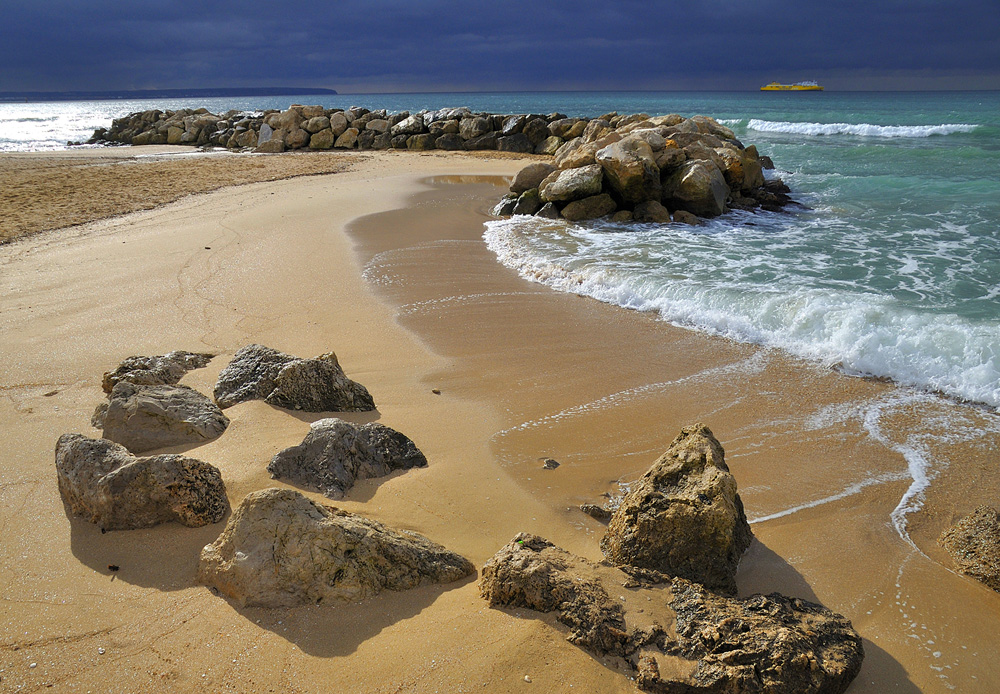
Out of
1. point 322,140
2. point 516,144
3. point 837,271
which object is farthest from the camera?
point 322,140

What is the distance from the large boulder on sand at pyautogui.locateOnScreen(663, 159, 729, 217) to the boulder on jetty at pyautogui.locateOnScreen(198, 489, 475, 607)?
1037 centimetres

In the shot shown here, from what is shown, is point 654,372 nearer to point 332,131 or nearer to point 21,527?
point 21,527

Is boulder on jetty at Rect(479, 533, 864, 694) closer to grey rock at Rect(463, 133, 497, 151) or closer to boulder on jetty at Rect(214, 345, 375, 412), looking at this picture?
boulder on jetty at Rect(214, 345, 375, 412)

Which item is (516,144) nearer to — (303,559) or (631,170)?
(631,170)

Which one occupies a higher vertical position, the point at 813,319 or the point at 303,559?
the point at 813,319

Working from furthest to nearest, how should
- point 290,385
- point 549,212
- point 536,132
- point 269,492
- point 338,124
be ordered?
point 338,124
point 536,132
point 549,212
point 290,385
point 269,492

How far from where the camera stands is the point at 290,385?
4.16 m

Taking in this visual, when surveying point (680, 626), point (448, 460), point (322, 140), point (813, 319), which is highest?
point (322, 140)

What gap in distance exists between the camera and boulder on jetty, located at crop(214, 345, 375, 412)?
4.16 m

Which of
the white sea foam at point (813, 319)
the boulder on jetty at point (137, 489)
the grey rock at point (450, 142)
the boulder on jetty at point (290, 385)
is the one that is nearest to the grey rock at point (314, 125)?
the grey rock at point (450, 142)

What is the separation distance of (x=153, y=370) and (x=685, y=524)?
12.3ft

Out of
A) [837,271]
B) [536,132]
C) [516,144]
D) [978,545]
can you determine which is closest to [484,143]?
[516,144]

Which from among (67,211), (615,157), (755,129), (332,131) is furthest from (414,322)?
(755,129)

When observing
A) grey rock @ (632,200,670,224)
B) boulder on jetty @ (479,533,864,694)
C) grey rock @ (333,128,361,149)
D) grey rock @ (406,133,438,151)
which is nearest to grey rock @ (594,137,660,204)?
grey rock @ (632,200,670,224)
